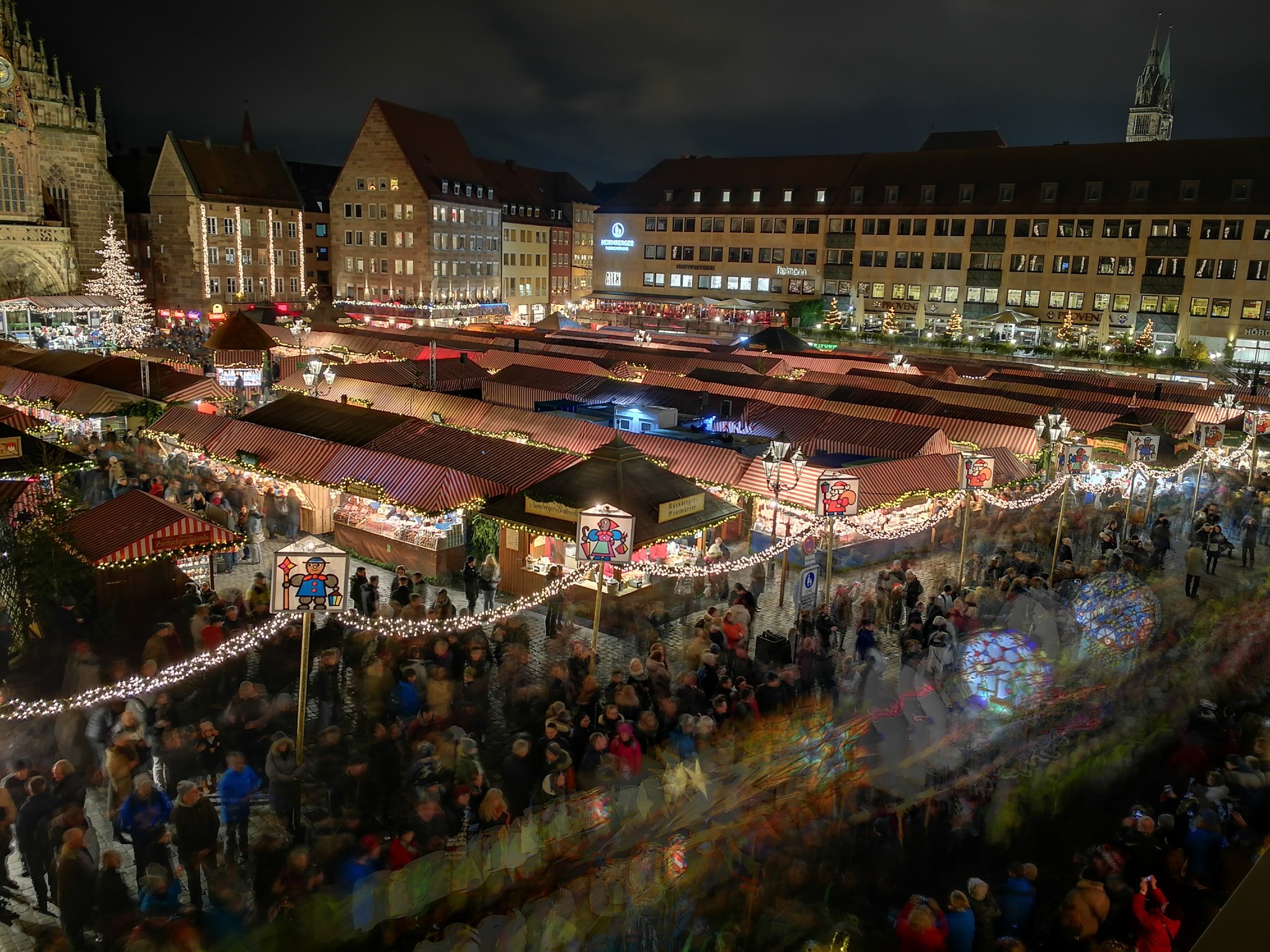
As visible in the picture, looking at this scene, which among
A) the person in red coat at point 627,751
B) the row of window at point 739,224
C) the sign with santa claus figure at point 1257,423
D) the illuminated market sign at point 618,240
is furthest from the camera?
the illuminated market sign at point 618,240

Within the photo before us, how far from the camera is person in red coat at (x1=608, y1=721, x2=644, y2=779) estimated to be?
859cm

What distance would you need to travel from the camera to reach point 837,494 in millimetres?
13711

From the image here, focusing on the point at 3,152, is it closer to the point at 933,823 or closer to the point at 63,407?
the point at 63,407

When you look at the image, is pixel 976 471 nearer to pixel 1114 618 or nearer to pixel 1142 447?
pixel 1114 618

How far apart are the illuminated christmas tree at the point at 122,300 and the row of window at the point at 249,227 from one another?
11612mm

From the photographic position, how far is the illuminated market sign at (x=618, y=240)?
6438cm

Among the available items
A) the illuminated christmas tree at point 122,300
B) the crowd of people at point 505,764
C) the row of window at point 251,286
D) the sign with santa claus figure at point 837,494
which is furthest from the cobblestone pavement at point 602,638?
the row of window at point 251,286

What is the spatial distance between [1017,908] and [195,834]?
6007mm

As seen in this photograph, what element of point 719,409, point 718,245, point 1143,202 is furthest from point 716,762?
point 718,245

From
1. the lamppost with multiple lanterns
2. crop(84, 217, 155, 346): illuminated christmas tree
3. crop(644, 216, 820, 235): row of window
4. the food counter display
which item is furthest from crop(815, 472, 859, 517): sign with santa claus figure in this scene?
crop(644, 216, 820, 235): row of window

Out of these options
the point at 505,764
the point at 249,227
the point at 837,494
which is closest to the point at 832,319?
the point at 249,227

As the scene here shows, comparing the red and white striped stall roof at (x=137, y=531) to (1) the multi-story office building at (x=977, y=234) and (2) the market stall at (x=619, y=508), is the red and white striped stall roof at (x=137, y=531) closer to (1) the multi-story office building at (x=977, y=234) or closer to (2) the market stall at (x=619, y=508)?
(2) the market stall at (x=619, y=508)

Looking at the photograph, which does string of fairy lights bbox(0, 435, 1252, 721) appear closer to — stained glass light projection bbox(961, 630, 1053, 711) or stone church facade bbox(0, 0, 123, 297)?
stained glass light projection bbox(961, 630, 1053, 711)

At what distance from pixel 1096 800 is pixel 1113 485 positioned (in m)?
13.7
